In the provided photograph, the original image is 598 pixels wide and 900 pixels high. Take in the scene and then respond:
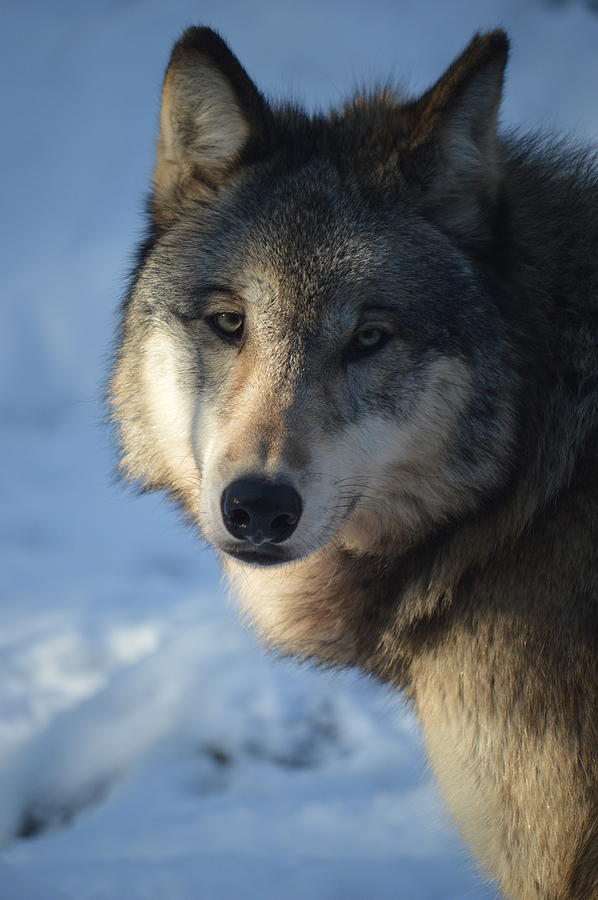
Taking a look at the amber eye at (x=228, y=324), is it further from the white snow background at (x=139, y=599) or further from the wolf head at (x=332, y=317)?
the white snow background at (x=139, y=599)

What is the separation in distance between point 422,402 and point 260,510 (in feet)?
1.52

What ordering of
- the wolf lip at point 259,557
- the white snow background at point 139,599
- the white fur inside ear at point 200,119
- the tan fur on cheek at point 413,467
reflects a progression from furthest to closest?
1. the white snow background at point 139,599
2. the white fur inside ear at point 200,119
3. the tan fur on cheek at point 413,467
4. the wolf lip at point 259,557

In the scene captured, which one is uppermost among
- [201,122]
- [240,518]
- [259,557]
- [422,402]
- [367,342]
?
[201,122]

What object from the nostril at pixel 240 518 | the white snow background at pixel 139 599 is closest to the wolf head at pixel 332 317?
the nostril at pixel 240 518

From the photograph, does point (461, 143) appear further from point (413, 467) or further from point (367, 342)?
point (413, 467)

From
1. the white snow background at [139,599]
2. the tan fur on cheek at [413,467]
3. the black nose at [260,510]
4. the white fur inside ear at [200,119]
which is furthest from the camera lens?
the white snow background at [139,599]

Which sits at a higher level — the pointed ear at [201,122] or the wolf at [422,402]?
the pointed ear at [201,122]

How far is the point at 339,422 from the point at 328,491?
159 mm

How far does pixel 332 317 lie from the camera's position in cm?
217

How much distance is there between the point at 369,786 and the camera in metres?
3.43

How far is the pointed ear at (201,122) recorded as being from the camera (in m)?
2.28

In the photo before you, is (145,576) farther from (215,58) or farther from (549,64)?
(549,64)

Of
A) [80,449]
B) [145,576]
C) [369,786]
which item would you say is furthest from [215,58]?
[80,449]

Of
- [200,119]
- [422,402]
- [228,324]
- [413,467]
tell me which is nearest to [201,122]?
[200,119]
